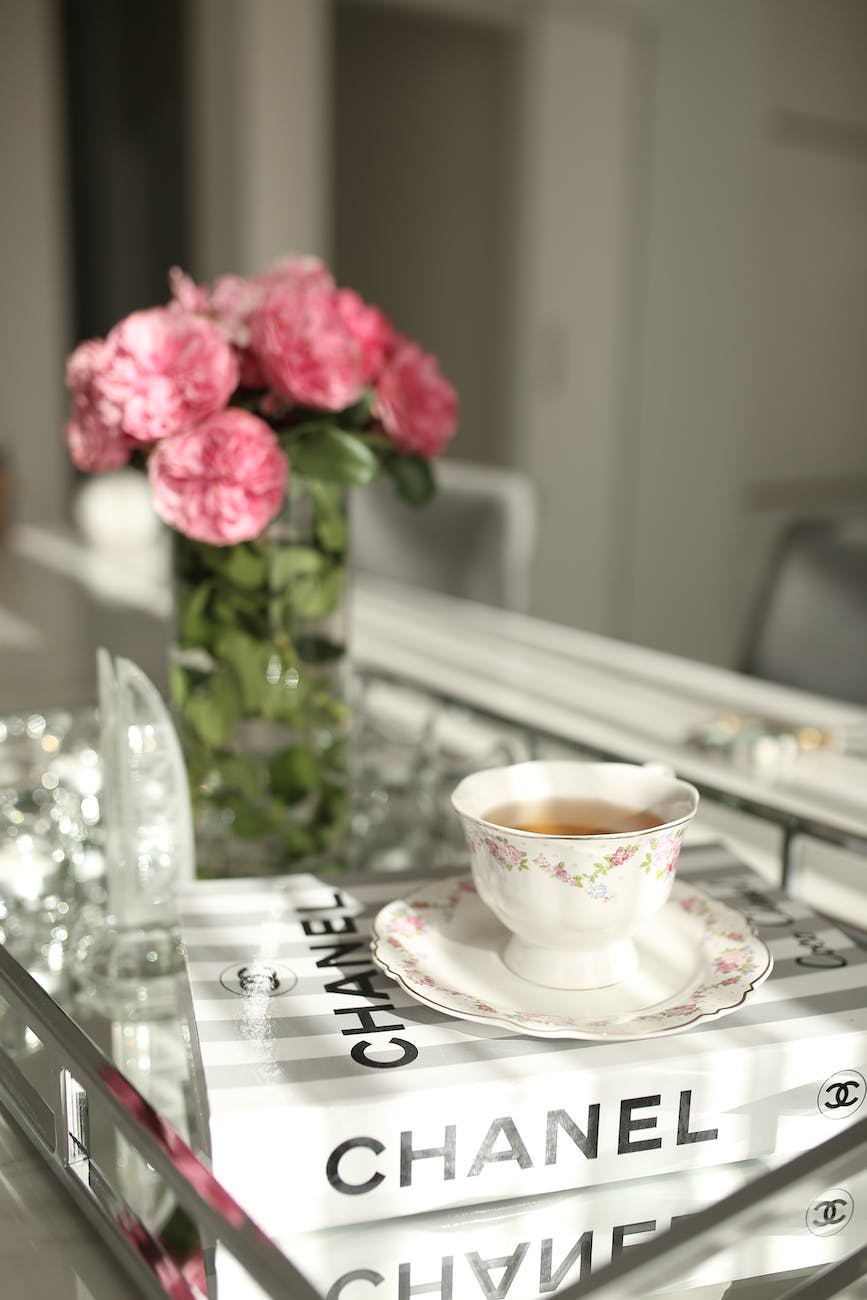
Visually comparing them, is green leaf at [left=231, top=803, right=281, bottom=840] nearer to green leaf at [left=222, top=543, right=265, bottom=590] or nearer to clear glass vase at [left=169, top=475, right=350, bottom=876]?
clear glass vase at [left=169, top=475, right=350, bottom=876]

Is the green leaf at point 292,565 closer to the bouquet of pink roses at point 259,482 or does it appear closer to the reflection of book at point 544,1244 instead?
the bouquet of pink roses at point 259,482

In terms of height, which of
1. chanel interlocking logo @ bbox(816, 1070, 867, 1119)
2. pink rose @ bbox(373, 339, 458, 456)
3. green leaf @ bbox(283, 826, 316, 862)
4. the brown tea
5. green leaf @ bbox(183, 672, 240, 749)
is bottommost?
green leaf @ bbox(283, 826, 316, 862)

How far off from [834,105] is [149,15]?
249cm

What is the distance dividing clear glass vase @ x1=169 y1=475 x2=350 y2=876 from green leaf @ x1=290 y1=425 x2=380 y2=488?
0.05ft

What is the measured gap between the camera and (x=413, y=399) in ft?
2.52

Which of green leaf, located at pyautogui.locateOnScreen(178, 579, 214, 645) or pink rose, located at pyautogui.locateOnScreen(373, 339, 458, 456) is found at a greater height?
pink rose, located at pyautogui.locateOnScreen(373, 339, 458, 456)

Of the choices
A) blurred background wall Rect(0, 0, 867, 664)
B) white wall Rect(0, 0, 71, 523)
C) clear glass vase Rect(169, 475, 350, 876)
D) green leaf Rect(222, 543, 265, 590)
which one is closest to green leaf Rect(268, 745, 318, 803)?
clear glass vase Rect(169, 475, 350, 876)

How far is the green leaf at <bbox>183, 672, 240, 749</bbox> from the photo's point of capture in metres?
0.72

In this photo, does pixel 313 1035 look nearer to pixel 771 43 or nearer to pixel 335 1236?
pixel 335 1236

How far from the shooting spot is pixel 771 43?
376cm

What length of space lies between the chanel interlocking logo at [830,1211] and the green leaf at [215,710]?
1.37ft

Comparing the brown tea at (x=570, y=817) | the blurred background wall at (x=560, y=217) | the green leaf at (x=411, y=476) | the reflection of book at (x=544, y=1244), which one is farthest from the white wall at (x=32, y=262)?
the reflection of book at (x=544, y=1244)

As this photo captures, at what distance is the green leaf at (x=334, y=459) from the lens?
71 cm

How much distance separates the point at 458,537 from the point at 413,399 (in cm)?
123
